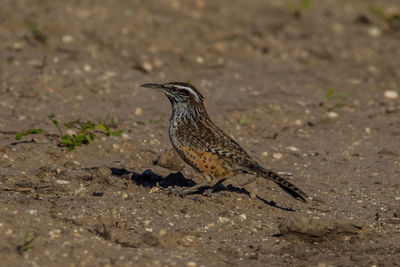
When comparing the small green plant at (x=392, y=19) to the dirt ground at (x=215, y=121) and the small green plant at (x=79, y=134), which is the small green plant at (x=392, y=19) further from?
the small green plant at (x=79, y=134)

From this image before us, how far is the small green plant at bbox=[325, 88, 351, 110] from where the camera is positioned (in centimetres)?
1073

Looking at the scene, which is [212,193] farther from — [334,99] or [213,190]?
[334,99]

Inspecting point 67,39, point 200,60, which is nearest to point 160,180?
point 200,60

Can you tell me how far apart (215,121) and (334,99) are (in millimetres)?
2591

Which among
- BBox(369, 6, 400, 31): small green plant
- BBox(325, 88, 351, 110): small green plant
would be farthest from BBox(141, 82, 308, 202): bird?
BBox(369, 6, 400, 31): small green plant

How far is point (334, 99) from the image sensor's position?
11.3m

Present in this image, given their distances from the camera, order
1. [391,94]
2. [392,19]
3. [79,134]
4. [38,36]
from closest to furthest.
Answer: [79,134] < [391,94] < [38,36] < [392,19]

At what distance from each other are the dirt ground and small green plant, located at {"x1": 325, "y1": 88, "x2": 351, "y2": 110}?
0.19 feet

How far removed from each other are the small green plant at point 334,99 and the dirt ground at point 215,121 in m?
0.06

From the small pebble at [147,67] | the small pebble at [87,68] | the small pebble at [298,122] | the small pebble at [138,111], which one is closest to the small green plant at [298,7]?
the small pebble at [147,67]

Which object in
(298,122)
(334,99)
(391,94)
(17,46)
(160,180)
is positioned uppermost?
(391,94)

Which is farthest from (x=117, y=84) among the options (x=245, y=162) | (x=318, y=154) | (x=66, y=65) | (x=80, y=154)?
(x=245, y=162)

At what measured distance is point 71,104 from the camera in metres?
10.1

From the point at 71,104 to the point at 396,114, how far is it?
5.38 meters
